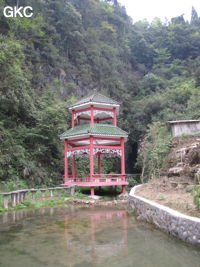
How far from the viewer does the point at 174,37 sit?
156ft

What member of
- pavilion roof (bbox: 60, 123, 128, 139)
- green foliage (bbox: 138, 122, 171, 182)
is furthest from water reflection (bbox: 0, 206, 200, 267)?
green foliage (bbox: 138, 122, 171, 182)

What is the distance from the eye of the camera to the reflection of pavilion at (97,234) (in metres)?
6.06

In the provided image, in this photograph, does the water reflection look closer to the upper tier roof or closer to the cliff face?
the cliff face

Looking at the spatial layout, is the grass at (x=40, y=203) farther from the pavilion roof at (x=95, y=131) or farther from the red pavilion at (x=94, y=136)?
the pavilion roof at (x=95, y=131)

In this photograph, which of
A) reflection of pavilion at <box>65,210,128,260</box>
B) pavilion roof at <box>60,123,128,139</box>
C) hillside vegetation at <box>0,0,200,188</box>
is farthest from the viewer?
hillside vegetation at <box>0,0,200,188</box>

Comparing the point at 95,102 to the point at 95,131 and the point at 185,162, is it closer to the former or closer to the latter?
the point at 95,131

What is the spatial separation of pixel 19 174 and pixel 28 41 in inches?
626

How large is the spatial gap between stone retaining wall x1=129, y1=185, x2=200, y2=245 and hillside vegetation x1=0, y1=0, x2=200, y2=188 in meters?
10.2

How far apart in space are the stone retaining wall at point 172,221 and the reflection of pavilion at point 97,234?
2.72ft

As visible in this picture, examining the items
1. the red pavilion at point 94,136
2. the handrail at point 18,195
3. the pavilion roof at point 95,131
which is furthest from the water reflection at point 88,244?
the pavilion roof at point 95,131

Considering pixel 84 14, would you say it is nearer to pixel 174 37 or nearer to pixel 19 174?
pixel 174 37

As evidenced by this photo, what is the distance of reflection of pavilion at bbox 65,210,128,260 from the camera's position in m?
6.06

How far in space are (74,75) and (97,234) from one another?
26.1 meters

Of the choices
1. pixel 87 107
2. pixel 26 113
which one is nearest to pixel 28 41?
pixel 26 113
